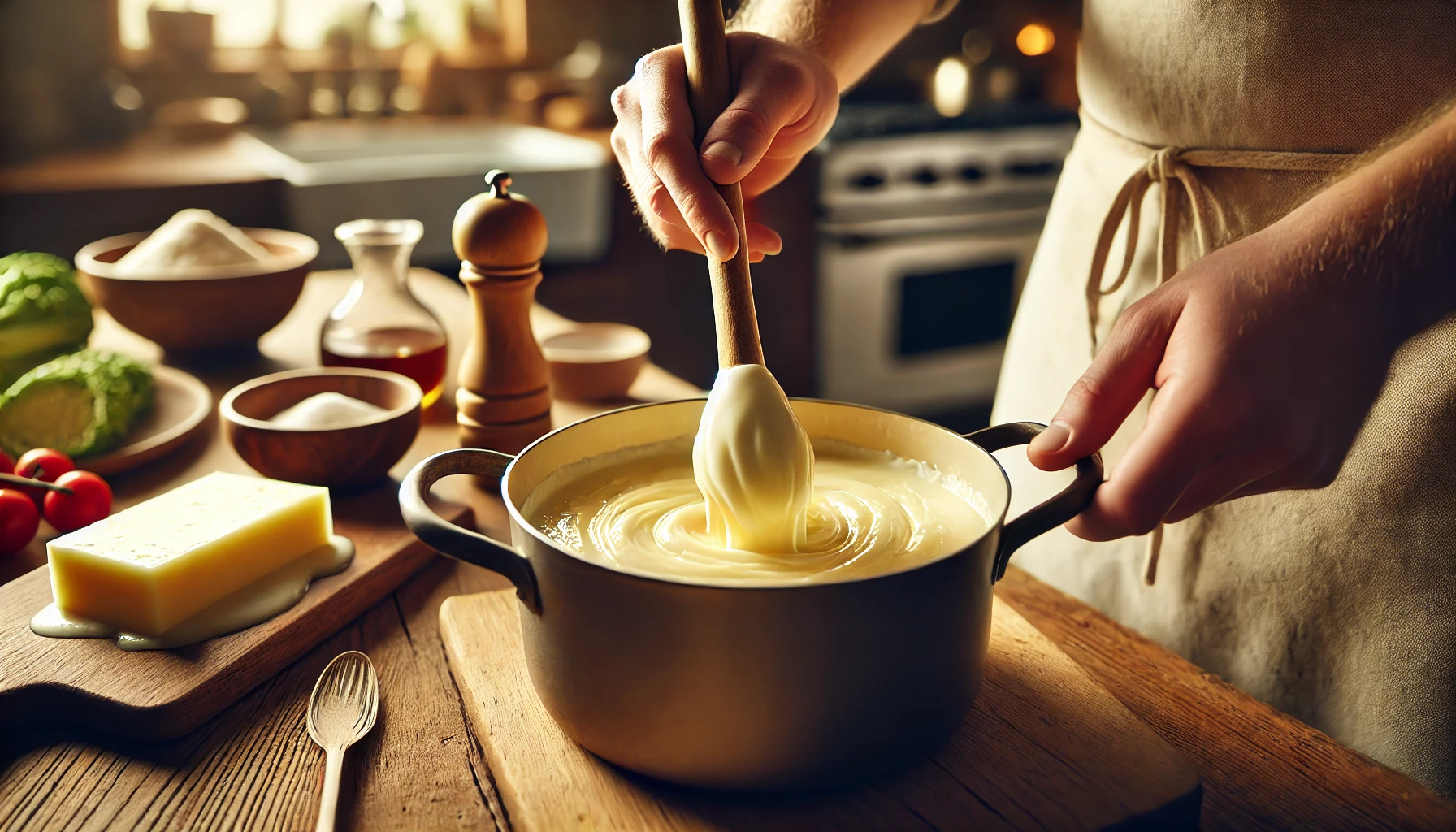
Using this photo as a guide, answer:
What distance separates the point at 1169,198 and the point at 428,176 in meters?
1.91

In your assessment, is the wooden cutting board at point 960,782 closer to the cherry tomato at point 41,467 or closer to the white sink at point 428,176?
the cherry tomato at point 41,467

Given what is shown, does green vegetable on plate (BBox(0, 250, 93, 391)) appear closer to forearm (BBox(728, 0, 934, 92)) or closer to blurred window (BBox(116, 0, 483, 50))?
forearm (BBox(728, 0, 934, 92))

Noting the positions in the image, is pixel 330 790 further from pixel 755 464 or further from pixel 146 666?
pixel 755 464

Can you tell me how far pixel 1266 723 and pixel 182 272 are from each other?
1.26 meters

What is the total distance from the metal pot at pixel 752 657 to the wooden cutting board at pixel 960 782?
0.02 m

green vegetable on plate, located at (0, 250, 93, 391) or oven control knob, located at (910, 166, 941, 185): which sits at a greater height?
oven control knob, located at (910, 166, 941, 185)

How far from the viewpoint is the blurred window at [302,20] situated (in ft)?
10.3

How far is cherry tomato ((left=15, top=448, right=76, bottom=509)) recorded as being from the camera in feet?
3.02

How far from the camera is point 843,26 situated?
1082 mm

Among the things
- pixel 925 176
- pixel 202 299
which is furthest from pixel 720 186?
pixel 925 176

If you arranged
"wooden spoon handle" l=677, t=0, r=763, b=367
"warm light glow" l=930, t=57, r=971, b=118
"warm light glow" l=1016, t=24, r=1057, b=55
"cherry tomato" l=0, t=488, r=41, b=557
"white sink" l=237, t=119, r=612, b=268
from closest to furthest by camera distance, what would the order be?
"wooden spoon handle" l=677, t=0, r=763, b=367, "cherry tomato" l=0, t=488, r=41, b=557, "white sink" l=237, t=119, r=612, b=268, "warm light glow" l=930, t=57, r=971, b=118, "warm light glow" l=1016, t=24, r=1057, b=55

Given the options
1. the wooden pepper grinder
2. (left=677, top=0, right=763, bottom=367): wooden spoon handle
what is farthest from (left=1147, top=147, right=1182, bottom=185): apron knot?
the wooden pepper grinder

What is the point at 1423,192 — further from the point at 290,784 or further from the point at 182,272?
the point at 182,272

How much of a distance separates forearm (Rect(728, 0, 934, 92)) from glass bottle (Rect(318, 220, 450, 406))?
47 centimetres
